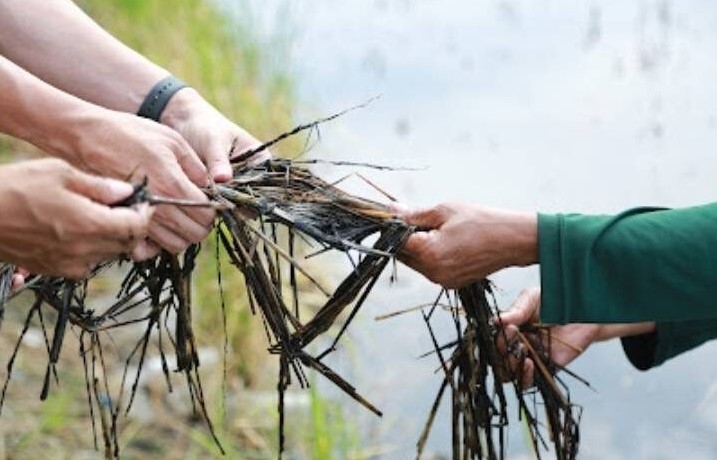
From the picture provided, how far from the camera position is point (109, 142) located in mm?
1813

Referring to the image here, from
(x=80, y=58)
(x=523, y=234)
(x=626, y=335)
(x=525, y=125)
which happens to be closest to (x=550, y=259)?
(x=523, y=234)

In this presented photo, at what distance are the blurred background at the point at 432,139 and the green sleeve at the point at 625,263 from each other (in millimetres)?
1284

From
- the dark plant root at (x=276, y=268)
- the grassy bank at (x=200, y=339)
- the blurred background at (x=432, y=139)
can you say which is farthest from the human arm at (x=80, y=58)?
the blurred background at (x=432, y=139)

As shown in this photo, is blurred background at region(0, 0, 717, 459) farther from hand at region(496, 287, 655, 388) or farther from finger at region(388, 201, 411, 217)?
finger at region(388, 201, 411, 217)

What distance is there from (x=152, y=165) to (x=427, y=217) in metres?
0.40

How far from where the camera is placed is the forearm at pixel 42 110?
1809mm

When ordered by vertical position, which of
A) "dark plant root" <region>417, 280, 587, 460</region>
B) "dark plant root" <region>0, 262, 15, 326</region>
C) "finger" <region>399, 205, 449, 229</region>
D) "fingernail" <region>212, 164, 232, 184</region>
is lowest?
"dark plant root" <region>417, 280, 587, 460</region>

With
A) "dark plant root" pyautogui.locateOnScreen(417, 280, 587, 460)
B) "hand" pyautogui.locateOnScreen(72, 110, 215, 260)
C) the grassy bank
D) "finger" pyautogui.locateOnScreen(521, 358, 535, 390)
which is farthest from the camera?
the grassy bank

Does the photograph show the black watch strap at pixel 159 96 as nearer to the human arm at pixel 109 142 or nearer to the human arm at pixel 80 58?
the human arm at pixel 80 58

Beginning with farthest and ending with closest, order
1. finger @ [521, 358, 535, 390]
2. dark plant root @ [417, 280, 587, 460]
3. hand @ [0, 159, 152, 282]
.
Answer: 1. finger @ [521, 358, 535, 390]
2. dark plant root @ [417, 280, 587, 460]
3. hand @ [0, 159, 152, 282]

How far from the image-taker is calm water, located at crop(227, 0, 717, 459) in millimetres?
3955

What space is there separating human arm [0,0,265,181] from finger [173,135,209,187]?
297 millimetres

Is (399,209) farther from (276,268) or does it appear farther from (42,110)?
(42,110)

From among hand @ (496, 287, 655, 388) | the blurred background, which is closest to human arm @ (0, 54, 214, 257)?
hand @ (496, 287, 655, 388)
